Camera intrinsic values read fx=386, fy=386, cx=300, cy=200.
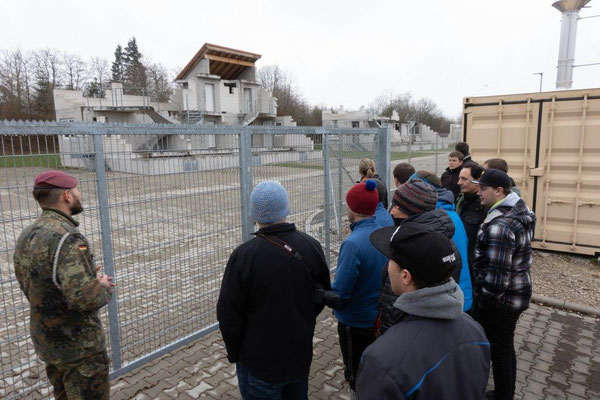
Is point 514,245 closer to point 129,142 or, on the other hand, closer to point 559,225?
point 129,142

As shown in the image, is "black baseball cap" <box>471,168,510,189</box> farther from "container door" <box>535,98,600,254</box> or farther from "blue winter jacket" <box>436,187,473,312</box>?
"container door" <box>535,98,600,254</box>

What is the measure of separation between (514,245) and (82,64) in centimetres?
5678

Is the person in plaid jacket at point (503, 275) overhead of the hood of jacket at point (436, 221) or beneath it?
beneath

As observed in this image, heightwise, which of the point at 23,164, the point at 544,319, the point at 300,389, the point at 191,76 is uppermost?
the point at 191,76

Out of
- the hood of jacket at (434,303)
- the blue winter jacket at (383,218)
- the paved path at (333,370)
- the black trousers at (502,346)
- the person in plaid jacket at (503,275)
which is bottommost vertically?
the paved path at (333,370)

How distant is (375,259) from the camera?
2.75 meters

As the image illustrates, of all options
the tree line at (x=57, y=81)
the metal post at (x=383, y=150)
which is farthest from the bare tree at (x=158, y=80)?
the metal post at (x=383, y=150)

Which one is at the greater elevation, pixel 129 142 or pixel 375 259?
pixel 129 142

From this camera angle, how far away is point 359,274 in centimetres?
275

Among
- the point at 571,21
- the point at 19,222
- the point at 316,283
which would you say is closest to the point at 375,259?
the point at 316,283

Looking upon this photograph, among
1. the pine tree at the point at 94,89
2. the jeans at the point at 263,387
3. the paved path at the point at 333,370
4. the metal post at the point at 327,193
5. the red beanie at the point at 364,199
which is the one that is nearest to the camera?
the jeans at the point at 263,387

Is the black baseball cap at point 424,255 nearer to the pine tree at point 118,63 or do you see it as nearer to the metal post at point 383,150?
the metal post at point 383,150

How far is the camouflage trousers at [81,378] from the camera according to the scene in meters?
2.40

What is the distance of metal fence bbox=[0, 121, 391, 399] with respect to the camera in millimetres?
2879
